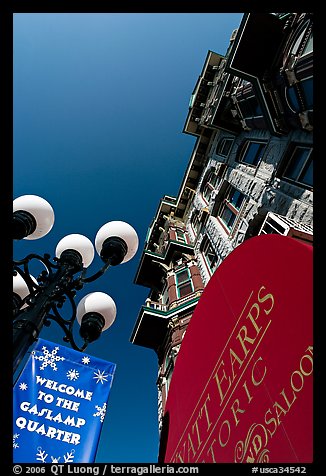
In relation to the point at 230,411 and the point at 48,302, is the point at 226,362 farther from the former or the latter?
the point at 48,302

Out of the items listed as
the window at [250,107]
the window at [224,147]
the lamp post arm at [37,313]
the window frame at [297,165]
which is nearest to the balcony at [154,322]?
the window frame at [297,165]

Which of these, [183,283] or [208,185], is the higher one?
[208,185]

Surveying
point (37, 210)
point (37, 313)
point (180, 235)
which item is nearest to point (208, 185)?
point (180, 235)

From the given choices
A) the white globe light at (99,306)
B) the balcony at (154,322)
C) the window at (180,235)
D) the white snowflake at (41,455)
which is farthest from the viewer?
the window at (180,235)

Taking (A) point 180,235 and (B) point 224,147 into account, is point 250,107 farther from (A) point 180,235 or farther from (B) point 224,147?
(A) point 180,235

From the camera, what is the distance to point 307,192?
845 cm

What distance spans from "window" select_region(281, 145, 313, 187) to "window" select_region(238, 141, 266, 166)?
3.26 meters

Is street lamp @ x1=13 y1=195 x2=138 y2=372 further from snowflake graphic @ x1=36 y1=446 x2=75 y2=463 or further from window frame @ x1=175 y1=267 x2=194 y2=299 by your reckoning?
window frame @ x1=175 y1=267 x2=194 y2=299

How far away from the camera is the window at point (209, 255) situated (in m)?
15.6

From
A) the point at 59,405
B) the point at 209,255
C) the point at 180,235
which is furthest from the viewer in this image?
the point at 180,235

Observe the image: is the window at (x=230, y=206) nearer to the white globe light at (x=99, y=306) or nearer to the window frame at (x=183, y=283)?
the window frame at (x=183, y=283)

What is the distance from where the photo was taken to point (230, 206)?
15820mm

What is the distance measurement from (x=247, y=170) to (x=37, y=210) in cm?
1098

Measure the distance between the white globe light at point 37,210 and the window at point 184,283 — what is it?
37.5ft
